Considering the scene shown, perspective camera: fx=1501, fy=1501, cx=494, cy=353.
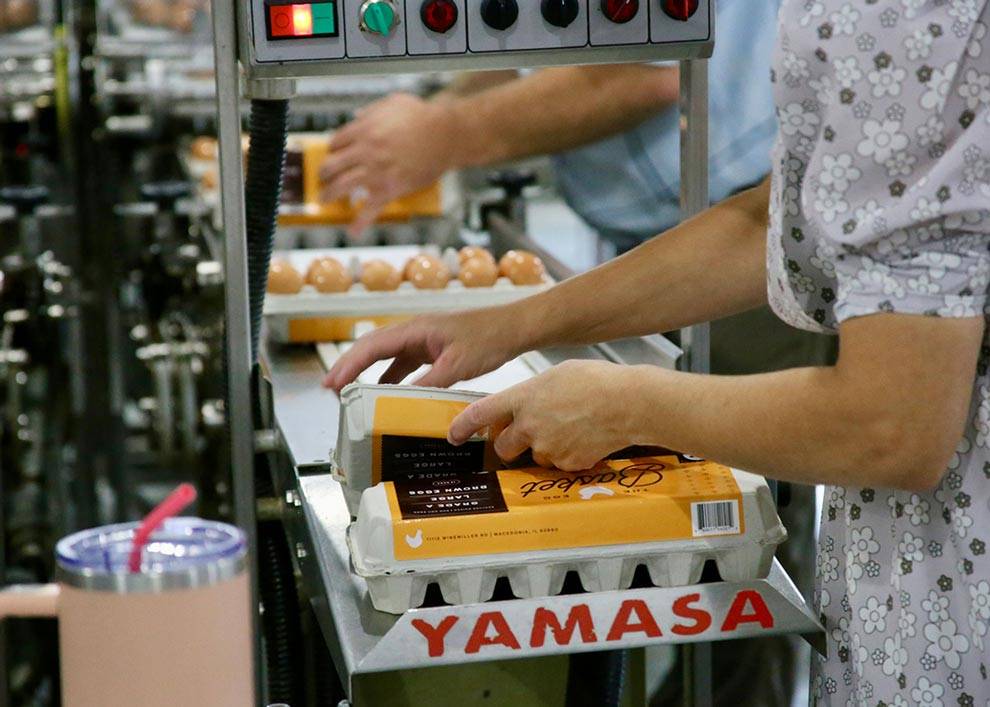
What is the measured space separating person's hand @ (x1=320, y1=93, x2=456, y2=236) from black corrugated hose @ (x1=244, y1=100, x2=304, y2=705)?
0.82 m

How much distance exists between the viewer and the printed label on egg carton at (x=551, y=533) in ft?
4.74

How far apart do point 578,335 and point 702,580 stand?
416mm

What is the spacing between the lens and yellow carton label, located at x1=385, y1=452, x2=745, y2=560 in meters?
1.45

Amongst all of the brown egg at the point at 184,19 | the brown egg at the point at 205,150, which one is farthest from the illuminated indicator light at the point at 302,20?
the brown egg at the point at 184,19

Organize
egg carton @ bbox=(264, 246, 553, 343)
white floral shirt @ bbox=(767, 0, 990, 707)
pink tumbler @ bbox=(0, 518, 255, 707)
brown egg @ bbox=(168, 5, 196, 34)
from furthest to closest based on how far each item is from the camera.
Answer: brown egg @ bbox=(168, 5, 196, 34), egg carton @ bbox=(264, 246, 553, 343), white floral shirt @ bbox=(767, 0, 990, 707), pink tumbler @ bbox=(0, 518, 255, 707)

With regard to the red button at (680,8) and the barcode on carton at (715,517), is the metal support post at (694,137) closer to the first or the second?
the red button at (680,8)

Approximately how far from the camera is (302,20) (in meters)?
1.69

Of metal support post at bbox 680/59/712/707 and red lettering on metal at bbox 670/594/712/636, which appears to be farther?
metal support post at bbox 680/59/712/707

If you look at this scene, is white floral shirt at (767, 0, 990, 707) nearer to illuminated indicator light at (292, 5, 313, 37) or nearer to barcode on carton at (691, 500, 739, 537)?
barcode on carton at (691, 500, 739, 537)

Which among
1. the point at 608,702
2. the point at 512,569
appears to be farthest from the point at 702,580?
the point at 608,702

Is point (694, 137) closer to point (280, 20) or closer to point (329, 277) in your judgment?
point (280, 20)

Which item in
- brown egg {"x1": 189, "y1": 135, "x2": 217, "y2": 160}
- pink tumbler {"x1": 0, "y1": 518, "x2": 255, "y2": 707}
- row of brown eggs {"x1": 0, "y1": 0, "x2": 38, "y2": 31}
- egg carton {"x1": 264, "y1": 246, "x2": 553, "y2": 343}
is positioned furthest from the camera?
row of brown eggs {"x1": 0, "y1": 0, "x2": 38, "y2": 31}

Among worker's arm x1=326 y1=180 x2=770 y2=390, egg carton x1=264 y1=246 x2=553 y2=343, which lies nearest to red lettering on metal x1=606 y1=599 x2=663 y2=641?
worker's arm x1=326 y1=180 x2=770 y2=390

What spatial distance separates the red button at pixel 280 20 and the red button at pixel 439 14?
0.15 metres
